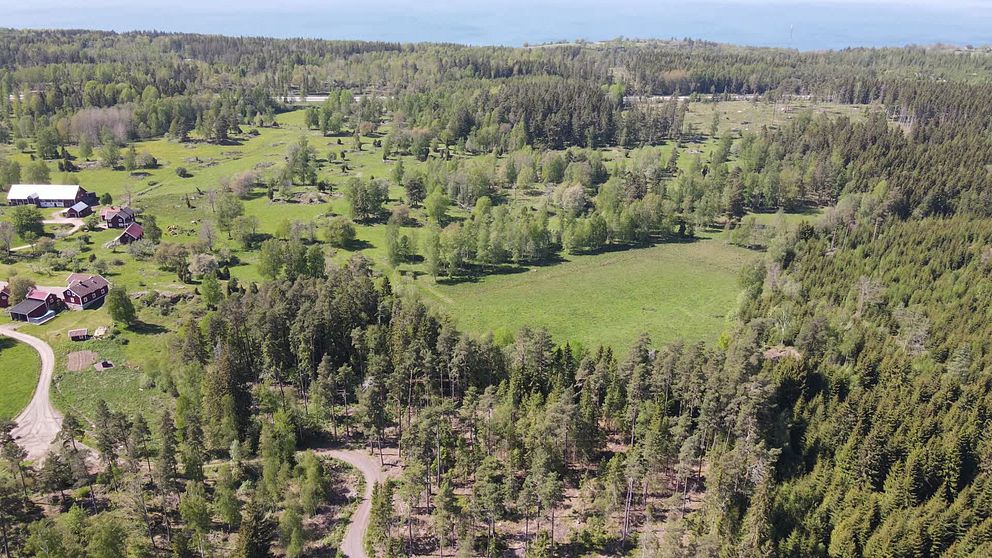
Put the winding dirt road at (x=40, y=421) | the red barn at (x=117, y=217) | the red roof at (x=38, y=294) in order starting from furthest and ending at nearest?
1. the red barn at (x=117, y=217)
2. the red roof at (x=38, y=294)
3. the winding dirt road at (x=40, y=421)

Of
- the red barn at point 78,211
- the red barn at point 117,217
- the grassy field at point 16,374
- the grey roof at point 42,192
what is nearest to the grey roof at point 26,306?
the grassy field at point 16,374

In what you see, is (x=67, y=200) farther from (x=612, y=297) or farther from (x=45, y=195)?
(x=612, y=297)

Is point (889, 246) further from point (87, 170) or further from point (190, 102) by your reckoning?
point (190, 102)

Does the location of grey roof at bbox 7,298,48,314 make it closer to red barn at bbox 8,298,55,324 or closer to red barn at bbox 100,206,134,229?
red barn at bbox 8,298,55,324

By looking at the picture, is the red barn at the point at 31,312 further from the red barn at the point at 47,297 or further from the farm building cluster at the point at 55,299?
the red barn at the point at 47,297

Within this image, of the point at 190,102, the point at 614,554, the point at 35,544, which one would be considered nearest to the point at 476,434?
the point at 614,554

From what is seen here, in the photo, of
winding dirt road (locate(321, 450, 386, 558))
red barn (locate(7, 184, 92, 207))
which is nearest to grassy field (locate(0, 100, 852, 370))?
red barn (locate(7, 184, 92, 207))

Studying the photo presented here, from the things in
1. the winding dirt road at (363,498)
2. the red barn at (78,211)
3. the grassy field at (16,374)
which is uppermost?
the red barn at (78,211)

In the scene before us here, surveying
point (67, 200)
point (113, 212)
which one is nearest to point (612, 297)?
point (113, 212)
